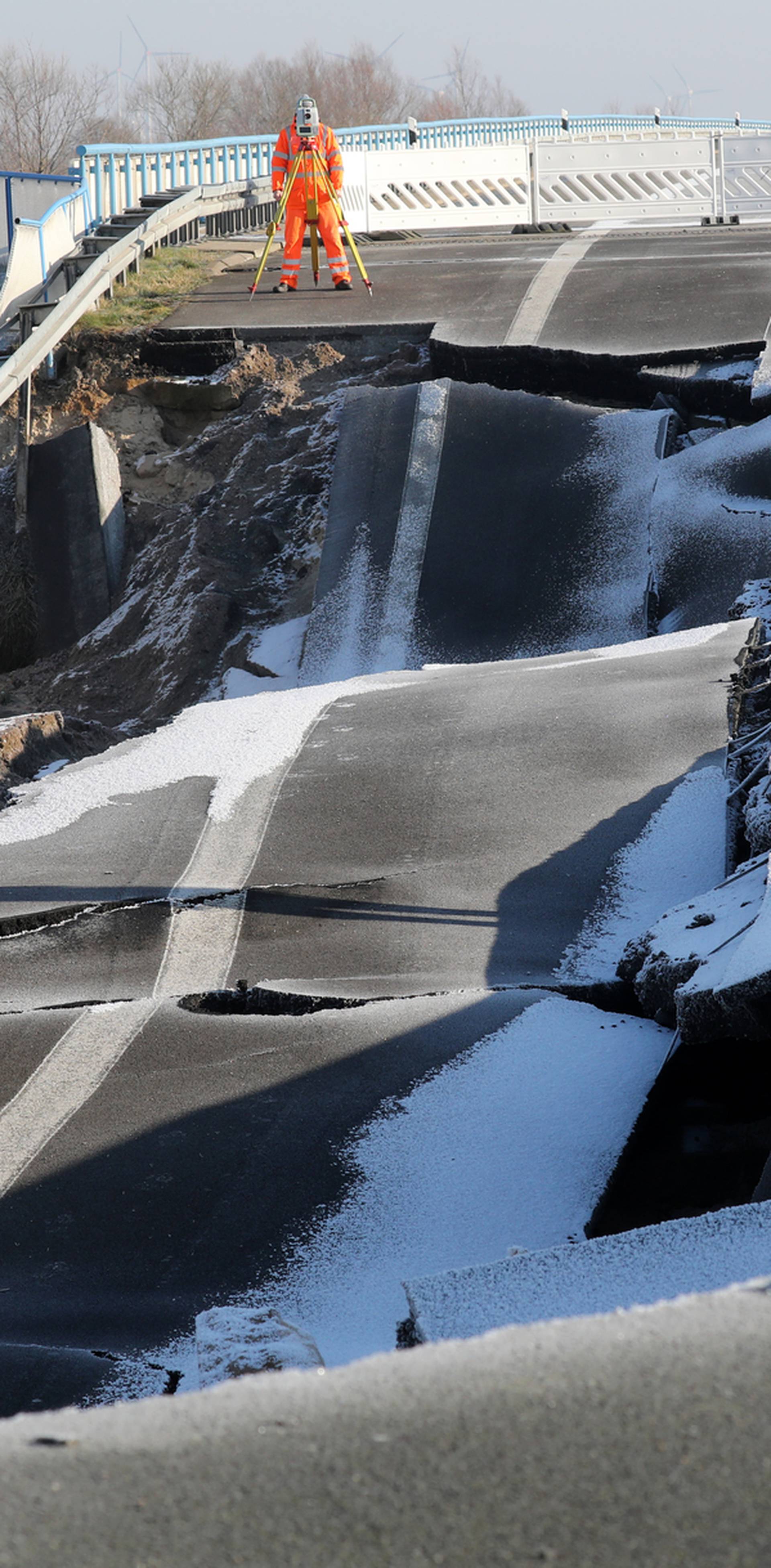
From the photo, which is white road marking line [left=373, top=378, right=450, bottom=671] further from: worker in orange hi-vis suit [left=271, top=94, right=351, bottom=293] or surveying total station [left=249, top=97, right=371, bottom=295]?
worker in orange hi-vis suit [left=271, top=94, right=351, bottom=293]

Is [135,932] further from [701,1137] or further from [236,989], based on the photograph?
[701,1137]

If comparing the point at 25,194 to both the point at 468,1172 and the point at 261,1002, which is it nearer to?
the point at 261,1002

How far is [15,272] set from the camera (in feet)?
39.9

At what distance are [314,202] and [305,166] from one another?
0.33 meters

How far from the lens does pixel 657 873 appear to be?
503 centimetres

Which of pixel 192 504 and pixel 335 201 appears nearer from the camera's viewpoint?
pixel 192 504

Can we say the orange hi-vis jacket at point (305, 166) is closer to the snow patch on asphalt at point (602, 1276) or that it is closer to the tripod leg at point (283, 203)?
the tripod leg at point (283, 203)

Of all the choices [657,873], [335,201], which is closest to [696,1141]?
[657,873]

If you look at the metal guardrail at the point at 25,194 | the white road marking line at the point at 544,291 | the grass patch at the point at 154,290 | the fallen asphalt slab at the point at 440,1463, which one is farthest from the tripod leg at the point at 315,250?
the fallen asphalt slab at the point at 440,1463

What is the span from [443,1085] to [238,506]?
26.8 ft

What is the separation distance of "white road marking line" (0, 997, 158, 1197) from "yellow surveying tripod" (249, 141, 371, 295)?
34.7ft

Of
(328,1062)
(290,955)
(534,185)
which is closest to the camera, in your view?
(328,1062)

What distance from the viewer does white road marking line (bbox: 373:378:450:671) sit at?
27.8 ft

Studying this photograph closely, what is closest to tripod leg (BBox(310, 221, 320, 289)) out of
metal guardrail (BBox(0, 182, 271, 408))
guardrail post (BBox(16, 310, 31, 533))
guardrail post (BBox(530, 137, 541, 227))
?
metal guardrail (BBox(0, 182, 271, 408))
